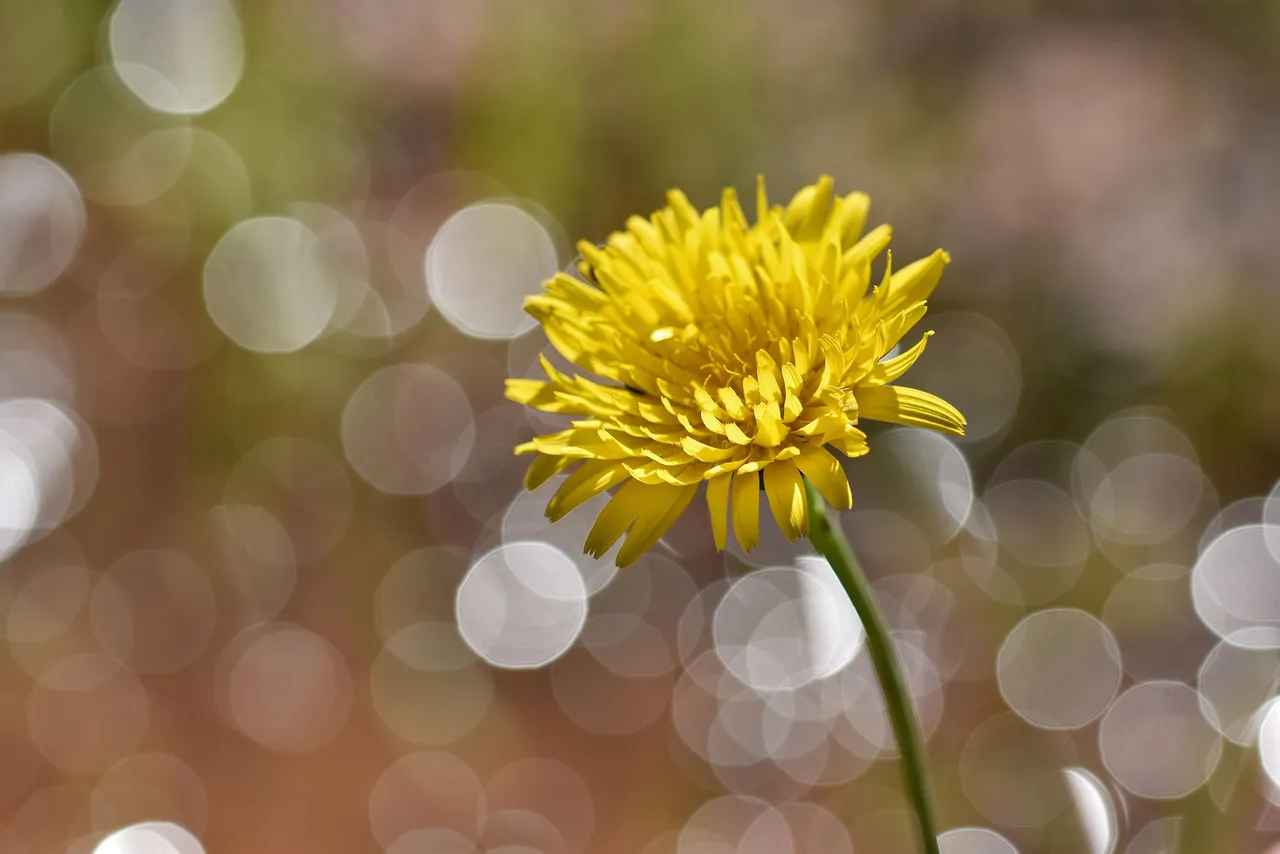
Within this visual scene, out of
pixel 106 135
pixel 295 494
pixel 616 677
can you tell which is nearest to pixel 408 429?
pixel 295 494

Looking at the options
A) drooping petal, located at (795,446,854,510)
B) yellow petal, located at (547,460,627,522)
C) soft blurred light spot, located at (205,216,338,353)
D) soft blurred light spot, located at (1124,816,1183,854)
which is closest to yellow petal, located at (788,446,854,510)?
drooping petal, located at (795,446,854,510)

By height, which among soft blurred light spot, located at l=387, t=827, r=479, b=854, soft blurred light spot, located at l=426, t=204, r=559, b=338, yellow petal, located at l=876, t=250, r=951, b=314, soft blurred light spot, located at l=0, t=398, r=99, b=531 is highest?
soft blurred light spot, located at l=426, t=204, r=559, b=338

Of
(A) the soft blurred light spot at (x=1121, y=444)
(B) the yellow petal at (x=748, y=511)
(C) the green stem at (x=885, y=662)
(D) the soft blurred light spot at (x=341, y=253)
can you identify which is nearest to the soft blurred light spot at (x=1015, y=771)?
(A) the soft blurred light spot at (x=1121, y=444)

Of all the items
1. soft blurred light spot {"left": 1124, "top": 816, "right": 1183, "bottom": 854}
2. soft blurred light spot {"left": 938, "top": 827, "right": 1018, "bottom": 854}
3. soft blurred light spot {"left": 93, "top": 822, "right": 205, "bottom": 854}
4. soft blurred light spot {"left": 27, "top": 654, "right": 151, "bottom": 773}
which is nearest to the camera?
soft blurred light spot {"left": 1124, "top": 816, "right": 1183, "bottom": 854}

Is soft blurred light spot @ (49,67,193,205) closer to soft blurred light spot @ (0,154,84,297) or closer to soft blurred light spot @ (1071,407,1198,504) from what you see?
soft blurred light spot @ (0,154,84,297)

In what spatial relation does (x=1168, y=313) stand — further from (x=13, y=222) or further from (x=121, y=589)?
(x=13, y=222)

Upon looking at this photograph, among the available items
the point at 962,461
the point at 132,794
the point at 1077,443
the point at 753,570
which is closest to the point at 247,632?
the point at 132,794

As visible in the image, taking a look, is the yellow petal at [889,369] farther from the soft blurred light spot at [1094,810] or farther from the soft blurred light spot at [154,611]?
the soft blurred light spot at [154,611]
